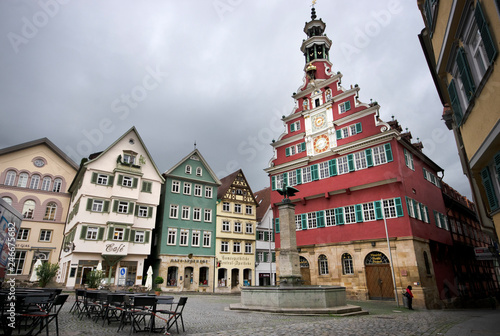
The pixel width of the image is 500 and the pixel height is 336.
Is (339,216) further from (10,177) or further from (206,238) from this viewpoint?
(10,177)

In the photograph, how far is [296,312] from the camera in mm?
12445

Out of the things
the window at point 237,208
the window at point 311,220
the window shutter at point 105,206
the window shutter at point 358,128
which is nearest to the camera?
the window shutter at point 358,128

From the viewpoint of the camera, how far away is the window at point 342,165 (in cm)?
2645

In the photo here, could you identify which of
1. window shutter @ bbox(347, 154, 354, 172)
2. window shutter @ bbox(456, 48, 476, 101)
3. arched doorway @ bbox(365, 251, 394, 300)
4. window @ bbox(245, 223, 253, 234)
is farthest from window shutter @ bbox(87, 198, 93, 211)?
window shutter @ bbox(456, 48, 476, 101)

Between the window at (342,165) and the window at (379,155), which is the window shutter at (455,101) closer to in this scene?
the window at (379,155)

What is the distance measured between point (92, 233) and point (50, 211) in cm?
887

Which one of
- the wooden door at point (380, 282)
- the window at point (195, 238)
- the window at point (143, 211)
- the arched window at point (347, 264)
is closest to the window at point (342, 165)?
the arched window at point (347, 264)

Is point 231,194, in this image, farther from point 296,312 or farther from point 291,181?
point 296,312

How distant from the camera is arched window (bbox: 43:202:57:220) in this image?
3356cm

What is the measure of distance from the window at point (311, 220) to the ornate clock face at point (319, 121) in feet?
26.0

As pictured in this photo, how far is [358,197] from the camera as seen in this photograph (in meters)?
25.3

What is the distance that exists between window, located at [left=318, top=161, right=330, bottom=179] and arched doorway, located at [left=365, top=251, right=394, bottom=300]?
24.3 ft

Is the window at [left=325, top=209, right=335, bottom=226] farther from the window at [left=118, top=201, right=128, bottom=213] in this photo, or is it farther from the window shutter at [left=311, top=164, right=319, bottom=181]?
the window at [left=118, top=201, right=128, bottom=213]

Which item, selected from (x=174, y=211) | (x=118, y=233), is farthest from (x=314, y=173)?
(x=118, y=233)
